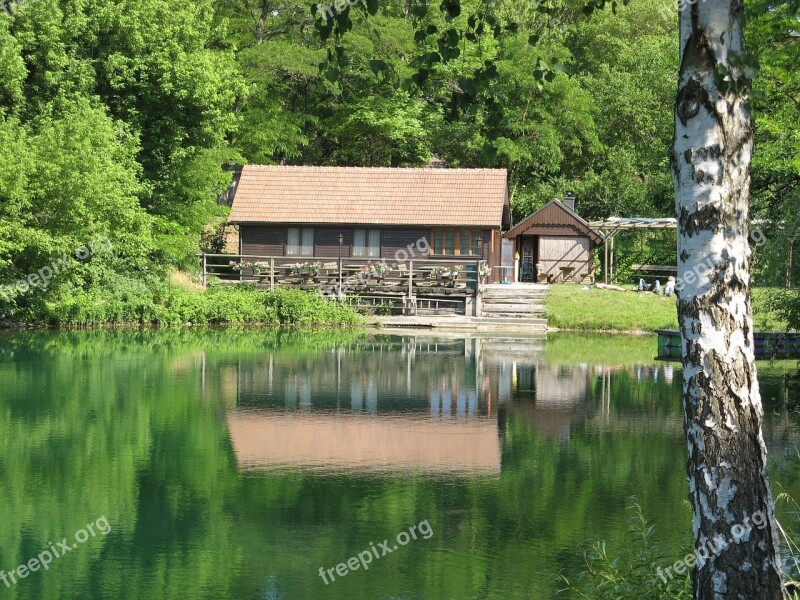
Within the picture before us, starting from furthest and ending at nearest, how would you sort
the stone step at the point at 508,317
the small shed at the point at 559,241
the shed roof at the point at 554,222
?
1. the small shed at the point at 559,241
2. the shed roof at the point at 554,222
3. the stone step at the point at 508,317

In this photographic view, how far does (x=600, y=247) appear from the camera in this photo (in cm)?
4703

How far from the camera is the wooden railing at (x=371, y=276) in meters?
36.1

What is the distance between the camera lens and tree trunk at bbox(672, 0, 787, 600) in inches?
219

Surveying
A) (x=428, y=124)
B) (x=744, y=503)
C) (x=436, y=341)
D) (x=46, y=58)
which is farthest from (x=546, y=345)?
(x=744, y=503)

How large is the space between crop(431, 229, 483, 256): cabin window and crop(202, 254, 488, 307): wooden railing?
81cm

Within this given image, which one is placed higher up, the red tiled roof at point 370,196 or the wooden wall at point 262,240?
the red tiled roof at point 370,196

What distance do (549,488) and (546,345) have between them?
1738 cm

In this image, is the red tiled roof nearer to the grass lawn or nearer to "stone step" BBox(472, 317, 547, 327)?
the grass lawn

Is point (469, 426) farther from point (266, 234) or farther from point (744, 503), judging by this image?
point (266, 234)

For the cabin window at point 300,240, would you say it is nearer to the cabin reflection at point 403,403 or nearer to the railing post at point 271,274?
the railing post at point 271,274

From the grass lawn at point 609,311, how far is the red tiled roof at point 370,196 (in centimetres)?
422

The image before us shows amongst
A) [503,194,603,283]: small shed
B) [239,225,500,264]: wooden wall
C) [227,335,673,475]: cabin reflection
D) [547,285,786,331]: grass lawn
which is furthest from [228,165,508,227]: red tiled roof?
[227,335,673,475]: cabin reflection

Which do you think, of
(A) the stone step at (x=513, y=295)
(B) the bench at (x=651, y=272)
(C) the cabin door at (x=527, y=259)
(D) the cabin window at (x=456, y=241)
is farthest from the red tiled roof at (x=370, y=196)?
(B) the bench at (x=651, y=272)

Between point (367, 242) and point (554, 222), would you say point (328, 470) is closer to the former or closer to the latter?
point (367, 242)
